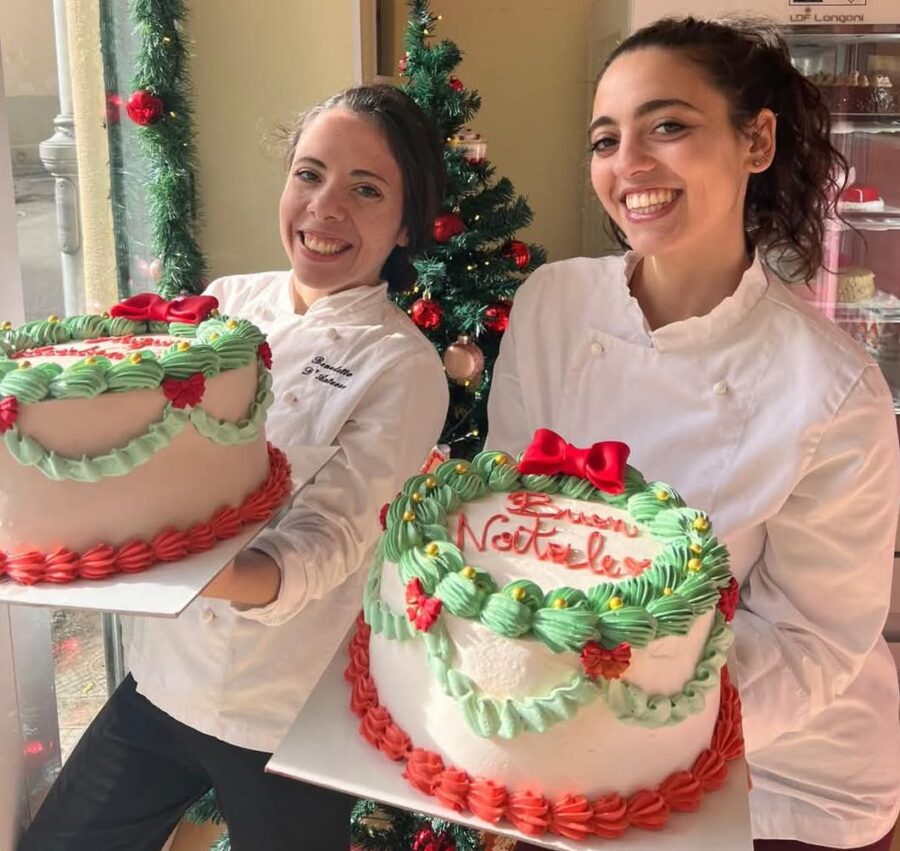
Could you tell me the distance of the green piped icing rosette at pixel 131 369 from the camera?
3.37 ft

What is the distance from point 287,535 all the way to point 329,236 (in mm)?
483

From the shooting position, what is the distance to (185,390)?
1.08 m

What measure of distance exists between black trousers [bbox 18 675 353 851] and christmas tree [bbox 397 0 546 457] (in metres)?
0.95

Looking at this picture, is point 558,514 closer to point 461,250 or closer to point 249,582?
point 249,582

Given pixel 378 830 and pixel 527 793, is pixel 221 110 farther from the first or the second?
pixel 527 793

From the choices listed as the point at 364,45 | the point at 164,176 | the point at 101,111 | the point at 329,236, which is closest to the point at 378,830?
the point at 329,236

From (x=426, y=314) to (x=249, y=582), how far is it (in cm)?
105

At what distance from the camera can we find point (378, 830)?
7.38ft

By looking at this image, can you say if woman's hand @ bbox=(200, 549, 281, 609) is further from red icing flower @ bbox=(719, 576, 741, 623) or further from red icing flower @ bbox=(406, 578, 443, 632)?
red icing flower @ bbox=(719, 576, 741, 623)

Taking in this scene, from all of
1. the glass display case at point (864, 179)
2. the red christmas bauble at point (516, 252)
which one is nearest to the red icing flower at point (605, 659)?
the red christmas bauble at point (516, 252)

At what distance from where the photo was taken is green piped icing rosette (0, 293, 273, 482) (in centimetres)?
103

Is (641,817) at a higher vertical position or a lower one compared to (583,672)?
lower

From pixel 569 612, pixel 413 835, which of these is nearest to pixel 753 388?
pixel 569 612

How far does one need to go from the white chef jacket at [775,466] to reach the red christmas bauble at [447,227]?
630mm
